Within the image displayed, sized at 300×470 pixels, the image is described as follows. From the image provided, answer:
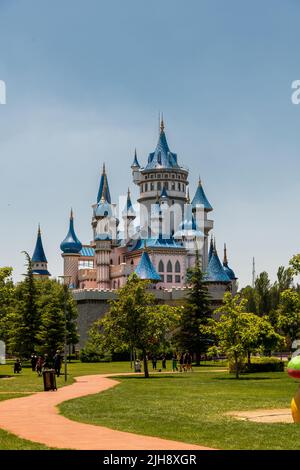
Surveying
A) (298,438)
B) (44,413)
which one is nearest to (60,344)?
(44,413)

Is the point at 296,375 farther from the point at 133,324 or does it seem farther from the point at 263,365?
the point at 263,365

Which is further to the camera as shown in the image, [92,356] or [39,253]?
[39,253]

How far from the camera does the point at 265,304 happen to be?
277 ft

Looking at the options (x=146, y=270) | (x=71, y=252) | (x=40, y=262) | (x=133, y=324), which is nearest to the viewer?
(x=133, y=324)

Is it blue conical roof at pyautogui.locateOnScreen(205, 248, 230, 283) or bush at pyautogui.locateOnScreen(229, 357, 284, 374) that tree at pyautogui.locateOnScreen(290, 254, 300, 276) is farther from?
blue conical roof at pyautogui.locateOnScreen(205, 248, 230, 283)

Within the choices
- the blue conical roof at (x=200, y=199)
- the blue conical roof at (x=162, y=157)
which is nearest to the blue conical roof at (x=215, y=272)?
the blue conical roof at (x=200, y=199)

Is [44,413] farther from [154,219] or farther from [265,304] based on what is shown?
[154,219]

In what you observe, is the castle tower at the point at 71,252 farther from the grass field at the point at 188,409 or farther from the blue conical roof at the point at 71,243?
the grass field at the point at 188,409

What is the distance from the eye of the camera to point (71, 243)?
104 m

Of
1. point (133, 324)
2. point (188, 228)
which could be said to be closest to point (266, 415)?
point (133, 324)

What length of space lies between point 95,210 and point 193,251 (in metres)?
14.0

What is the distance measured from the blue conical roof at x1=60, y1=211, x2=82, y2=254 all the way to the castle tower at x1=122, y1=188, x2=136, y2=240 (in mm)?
6416

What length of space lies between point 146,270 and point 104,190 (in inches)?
919

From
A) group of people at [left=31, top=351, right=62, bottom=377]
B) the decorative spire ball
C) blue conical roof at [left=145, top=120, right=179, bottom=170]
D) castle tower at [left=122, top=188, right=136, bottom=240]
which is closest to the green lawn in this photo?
the decorative spire ball
